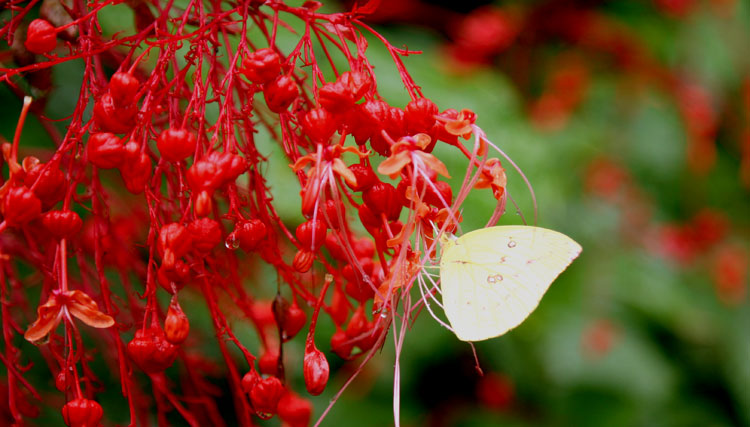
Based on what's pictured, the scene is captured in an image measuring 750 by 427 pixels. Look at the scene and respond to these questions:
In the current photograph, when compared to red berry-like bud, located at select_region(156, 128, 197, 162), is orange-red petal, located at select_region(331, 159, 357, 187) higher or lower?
lower

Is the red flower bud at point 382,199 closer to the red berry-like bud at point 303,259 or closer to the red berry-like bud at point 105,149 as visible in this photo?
the red berry-like bud at point 303,259

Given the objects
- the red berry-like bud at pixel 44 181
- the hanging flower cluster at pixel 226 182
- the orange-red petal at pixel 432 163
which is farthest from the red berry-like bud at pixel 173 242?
the orange-red petal at pixel 432 163

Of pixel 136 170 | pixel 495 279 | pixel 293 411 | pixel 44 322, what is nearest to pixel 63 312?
pixel 44 322

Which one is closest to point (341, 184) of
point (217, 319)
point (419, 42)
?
point (217, 319)

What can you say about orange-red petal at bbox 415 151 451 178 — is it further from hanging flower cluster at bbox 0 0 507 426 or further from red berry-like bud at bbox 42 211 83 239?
red berry-like bud at bbox 42 211 83 239

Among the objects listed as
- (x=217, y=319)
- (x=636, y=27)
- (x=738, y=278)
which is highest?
(x=217, y=319)

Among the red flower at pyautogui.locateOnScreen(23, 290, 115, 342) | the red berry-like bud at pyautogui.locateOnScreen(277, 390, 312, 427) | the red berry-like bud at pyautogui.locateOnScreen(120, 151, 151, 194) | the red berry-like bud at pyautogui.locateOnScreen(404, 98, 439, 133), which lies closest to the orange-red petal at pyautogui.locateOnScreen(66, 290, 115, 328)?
the red flower at pyautogui.locateOnScreen(23, 290, 115, 342)

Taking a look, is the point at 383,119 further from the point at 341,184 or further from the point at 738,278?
the point at 738,278
